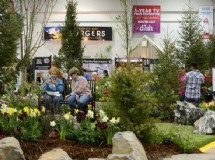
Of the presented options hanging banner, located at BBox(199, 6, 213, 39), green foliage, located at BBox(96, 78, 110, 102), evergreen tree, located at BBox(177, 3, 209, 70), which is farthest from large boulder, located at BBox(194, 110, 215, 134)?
hanging banner, located at BBox(199, 6, 213, 39)

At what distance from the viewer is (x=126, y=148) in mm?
7730

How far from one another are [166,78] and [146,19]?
932 inches

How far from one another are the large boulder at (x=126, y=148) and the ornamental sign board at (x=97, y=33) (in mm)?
31453

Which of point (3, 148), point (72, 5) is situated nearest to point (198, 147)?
point (3, 148)

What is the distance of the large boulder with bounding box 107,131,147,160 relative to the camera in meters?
7.34

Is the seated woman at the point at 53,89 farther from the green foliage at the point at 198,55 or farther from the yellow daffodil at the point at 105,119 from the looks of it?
the green foliage at the point at 198,55

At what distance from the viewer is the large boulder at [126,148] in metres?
7.34

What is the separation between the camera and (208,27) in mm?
39281

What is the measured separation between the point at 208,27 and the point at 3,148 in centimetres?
3383

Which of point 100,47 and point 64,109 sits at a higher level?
point 100,47

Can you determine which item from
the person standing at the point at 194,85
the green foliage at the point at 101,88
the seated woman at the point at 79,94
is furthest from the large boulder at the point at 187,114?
the green foliage at the point at 101,88

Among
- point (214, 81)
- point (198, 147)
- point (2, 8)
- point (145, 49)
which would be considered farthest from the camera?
point (145, 49)

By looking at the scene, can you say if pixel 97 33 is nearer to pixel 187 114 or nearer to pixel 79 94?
pixel 79 94

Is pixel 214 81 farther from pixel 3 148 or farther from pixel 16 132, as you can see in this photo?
pixel 3 148
